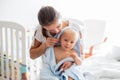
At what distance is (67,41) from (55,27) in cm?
10

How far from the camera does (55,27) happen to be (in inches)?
52.1

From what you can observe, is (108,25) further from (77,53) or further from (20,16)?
(77,53)

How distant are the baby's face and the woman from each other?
0.04 meters

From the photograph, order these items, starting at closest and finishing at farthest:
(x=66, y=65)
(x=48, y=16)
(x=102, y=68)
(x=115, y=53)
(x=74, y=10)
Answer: (x=48, y=16)
(x=66, y=65)
(x=102, y=68)
(x=115, y=53)
(x=74, y=10)

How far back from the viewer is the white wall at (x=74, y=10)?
8.82ft

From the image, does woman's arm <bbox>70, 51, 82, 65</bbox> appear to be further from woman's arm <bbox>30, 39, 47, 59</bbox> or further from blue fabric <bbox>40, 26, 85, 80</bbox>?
woman's arm <bbox>30, 39, 47, 59</bbox>

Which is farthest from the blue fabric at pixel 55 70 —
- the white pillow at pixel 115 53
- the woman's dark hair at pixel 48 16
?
the white pillow at pixel 115 53

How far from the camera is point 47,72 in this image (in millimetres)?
Result: 1434

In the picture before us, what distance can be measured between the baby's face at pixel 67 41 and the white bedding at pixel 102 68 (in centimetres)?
Answer: 36

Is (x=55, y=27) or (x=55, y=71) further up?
(x=55, y=27)

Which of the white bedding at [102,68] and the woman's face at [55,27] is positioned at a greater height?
the woman's face at [55,27]

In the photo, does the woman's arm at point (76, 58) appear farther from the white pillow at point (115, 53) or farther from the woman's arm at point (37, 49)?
the white pillow at point (115, 53)

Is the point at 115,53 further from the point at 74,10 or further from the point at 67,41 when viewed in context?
the point at 74,10

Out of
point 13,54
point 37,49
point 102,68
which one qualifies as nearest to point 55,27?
point 37,49
